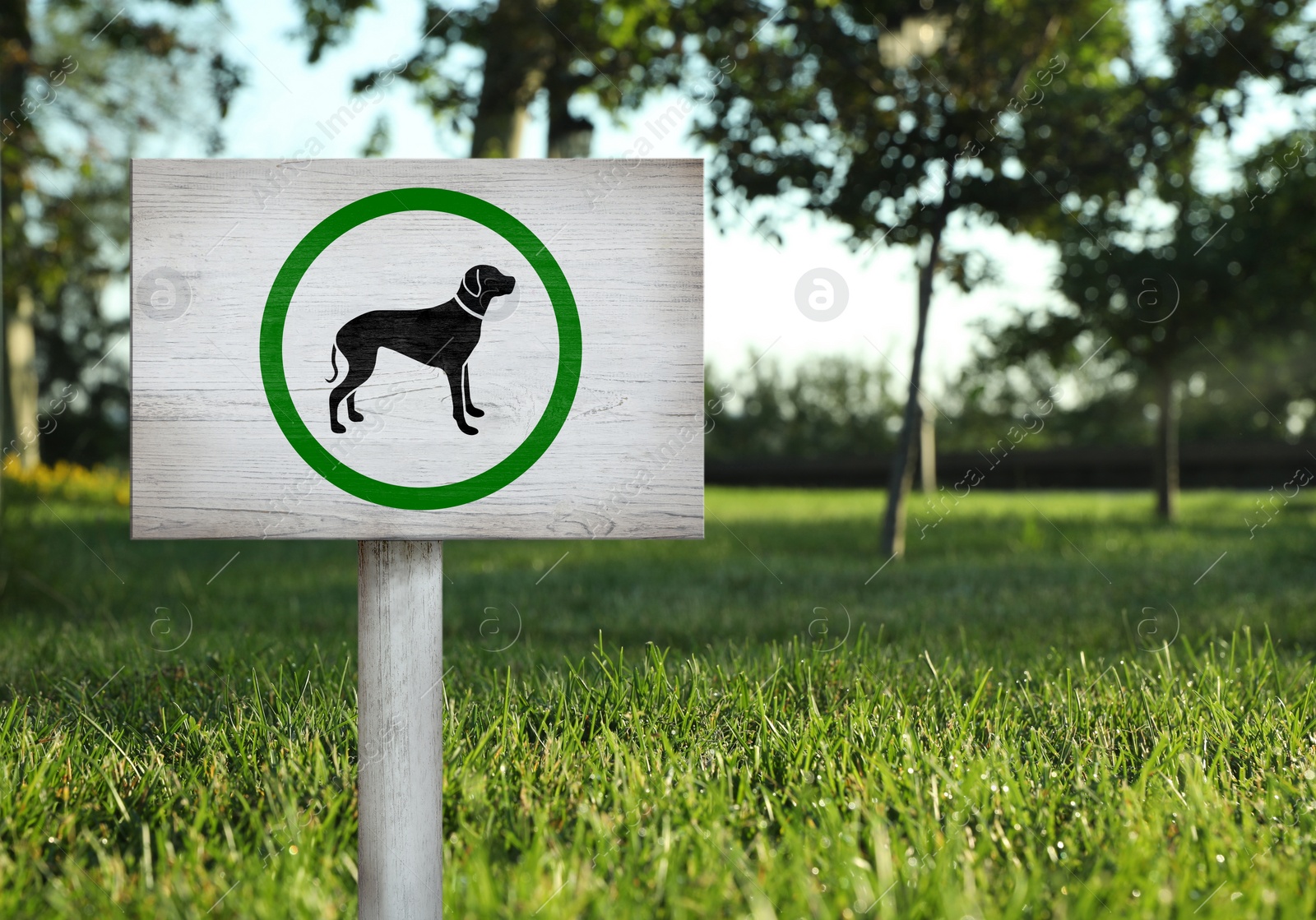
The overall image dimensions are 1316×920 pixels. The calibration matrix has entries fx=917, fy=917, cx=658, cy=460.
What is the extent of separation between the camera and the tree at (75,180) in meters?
8.00

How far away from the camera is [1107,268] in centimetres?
1144

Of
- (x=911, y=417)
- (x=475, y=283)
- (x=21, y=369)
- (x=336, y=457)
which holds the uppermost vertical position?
(x=21, y=369)

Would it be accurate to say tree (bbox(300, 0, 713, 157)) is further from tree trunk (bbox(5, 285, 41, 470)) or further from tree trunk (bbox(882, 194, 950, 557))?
tree trunk (bbox(5, 285, 41, 470))

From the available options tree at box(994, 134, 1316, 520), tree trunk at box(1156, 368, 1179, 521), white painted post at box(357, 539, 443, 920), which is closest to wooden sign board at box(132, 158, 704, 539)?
white painted post at box(357, 539, 443, 920)

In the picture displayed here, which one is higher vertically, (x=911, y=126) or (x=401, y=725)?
(x=911, y=126)

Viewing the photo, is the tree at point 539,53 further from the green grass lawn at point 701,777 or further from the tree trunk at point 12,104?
the green grass lawn at point 701,777

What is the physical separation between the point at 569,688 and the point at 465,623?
7.84ft

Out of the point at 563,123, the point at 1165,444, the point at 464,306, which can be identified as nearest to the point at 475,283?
the point at 464,306

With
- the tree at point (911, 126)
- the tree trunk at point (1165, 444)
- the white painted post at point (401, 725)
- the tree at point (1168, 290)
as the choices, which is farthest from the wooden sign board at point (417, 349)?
A: the tree trunk at point (1165, 444)

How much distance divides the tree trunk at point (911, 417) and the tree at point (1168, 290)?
3079mm

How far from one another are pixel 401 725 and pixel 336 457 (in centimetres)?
58

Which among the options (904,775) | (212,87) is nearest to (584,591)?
(904,775)

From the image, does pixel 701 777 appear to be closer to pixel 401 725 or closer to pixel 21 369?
pixel 401 725

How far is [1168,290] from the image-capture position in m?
10.9
